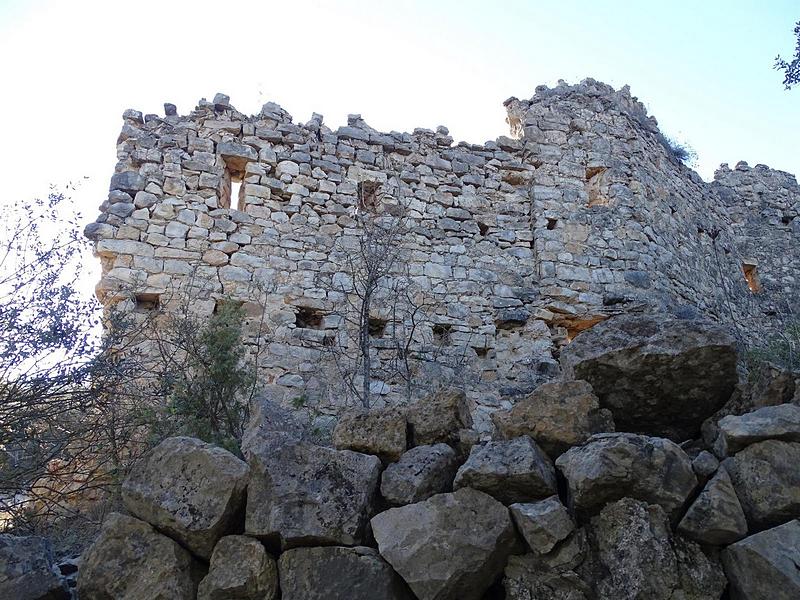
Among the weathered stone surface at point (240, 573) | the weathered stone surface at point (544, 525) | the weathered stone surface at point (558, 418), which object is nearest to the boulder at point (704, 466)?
the weathered stone surface at point (558, 418)

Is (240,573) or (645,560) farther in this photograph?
(240,573)

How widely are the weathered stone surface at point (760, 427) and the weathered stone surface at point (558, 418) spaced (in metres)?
0.40

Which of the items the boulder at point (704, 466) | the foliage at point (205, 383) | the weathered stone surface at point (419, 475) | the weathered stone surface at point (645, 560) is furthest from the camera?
the foliage at point (205, 383)

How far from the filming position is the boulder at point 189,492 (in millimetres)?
2486

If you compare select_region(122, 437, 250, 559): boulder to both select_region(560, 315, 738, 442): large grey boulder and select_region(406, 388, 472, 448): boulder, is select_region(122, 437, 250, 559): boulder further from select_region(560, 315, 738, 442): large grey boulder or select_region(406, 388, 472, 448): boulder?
select_region(560, 315, 738, 442): large grey boulder

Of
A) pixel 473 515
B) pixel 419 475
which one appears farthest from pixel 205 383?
pixel 473 515

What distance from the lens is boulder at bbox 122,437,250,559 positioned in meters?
2.49

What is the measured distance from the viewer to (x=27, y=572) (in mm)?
2471

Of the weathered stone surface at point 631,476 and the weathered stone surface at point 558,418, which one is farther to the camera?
the weathered stone surface at point 558,418

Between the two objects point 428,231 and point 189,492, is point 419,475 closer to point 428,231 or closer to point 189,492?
point 189,492

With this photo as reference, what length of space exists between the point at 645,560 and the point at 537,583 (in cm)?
34

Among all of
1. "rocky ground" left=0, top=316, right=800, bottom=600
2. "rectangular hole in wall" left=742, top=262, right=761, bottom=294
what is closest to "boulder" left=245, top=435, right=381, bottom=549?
"rocky ground" left=0, top=316, right=800, bottom=600

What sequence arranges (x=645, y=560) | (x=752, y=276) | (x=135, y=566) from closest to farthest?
(x=645, y=560) → (x=135, y=566) → (x=752, y=276)

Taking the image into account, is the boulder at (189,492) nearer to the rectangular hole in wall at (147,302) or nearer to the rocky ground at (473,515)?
the rocky ground at (473,515)
